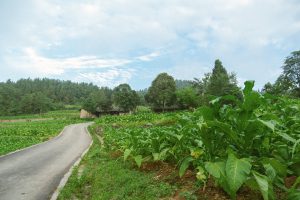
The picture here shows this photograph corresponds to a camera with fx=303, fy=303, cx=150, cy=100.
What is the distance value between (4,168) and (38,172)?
184 cm

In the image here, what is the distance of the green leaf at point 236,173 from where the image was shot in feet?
10.7

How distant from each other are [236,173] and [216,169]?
1.18ft

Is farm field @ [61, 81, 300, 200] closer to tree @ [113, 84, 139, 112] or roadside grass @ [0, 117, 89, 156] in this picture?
roadside grass @ [0, 117, 89, 156]

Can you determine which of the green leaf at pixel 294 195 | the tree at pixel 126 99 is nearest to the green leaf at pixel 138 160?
the green leaf at pixel 294 195

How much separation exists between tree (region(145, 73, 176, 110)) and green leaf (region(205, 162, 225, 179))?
64.1 m

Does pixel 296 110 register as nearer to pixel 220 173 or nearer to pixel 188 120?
pixel 188 120

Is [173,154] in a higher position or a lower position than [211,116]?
lower

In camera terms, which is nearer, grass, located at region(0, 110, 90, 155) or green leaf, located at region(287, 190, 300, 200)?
green leaf, located at region(287, 190, 300, 200)

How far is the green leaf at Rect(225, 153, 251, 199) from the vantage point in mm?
3275

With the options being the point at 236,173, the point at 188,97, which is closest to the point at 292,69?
the point at 188,97

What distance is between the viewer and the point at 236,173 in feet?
11.0

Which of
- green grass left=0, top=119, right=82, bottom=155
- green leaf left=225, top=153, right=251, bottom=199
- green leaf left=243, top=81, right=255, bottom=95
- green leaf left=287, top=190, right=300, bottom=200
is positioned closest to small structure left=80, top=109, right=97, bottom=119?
green grass left=0, top=119, right=82, bottom=155

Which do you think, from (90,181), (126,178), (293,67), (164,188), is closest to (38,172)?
(90,181)

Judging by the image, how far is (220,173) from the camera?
371 centimetres
